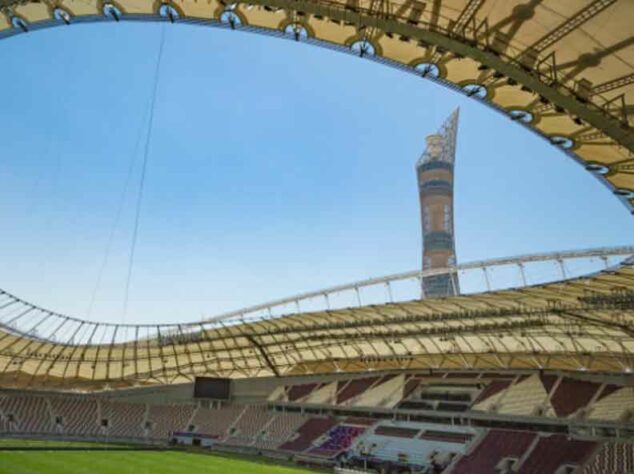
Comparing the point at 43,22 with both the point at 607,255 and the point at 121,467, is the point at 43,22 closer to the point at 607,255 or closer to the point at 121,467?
the point at 121,467

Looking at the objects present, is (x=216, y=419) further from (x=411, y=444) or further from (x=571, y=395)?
(x=571, y=395)

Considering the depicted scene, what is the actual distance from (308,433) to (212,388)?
12893 millimetres

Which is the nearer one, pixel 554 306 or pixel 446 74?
pixel 446 74

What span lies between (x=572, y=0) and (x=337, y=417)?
45.3 m

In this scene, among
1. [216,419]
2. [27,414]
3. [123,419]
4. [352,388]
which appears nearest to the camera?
[27,414]

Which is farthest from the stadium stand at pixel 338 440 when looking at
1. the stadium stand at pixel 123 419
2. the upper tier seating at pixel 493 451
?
the stadium stand at pixel 123 419

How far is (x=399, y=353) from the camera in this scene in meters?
49.1

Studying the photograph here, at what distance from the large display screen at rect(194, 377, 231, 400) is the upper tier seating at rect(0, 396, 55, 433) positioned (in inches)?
533

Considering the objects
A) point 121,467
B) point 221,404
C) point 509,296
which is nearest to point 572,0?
point 509,296

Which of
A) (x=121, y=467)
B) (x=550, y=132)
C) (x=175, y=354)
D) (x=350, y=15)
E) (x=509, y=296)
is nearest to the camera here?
(x=350, y=15)

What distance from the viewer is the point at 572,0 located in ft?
37.3

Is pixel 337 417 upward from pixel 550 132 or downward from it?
downward

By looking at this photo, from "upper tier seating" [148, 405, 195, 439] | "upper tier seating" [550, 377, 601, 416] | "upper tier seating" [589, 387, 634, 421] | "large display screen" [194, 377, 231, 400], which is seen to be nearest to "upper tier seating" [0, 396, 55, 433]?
"upper tier seating" [148, 405, 195, 439]

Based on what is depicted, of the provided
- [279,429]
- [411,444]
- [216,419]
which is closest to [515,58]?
[411,444]
